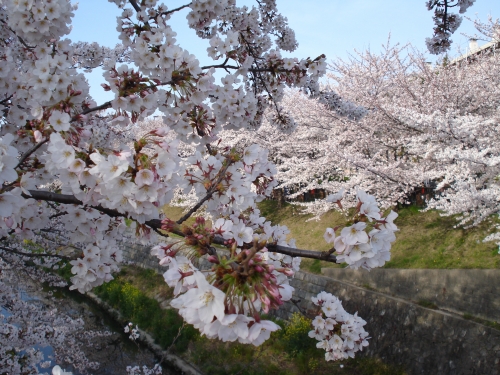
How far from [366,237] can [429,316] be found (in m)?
5.52

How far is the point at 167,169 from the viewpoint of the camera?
63.9 inches

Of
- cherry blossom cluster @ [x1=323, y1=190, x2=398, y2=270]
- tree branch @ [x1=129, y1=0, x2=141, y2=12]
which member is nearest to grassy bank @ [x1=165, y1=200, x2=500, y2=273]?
tree branch @ [x1=129, y1=0, x2=141, y2=12]

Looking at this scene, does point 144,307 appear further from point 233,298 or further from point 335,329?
point 233,298

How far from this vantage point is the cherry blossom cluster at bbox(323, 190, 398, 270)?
1619mm

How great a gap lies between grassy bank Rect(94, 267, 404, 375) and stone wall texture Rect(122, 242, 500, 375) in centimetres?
50

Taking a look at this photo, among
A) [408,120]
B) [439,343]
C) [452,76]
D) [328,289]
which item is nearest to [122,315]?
[328,289]

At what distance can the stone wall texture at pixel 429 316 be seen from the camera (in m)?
5.47

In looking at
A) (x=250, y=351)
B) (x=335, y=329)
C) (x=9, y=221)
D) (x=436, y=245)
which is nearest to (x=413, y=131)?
(x=436, y=245)

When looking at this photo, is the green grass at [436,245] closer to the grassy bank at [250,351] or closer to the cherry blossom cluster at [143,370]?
the grassy bank at [250,351]

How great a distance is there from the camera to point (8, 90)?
2.80m

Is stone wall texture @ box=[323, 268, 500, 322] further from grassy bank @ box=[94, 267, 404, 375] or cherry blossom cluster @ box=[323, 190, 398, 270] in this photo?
A: cherry blossom cluster @ box=[323, 190, 398, 270]

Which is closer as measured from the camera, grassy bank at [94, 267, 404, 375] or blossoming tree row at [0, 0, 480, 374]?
blossoming tree row at [0, 0, 480, 374]

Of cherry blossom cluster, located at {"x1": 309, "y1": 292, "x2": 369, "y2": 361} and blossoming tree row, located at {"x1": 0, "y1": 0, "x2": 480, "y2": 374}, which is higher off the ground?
blossoming tree row, located at {"x1": 0, "y1": 0, "x2": 480, "y2": 374}

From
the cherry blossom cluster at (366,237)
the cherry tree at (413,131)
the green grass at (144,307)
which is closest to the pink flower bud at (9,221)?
the cherry blossom cluster at (366,237)
